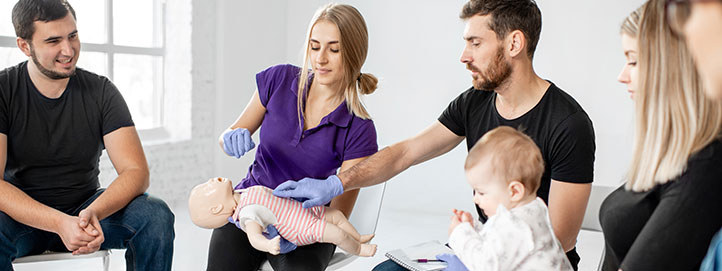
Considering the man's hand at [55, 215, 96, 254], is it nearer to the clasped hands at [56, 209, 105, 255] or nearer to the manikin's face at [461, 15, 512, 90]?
the clasped hands at [56, 209, 105, 255]

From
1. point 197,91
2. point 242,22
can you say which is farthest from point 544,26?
point 197,91

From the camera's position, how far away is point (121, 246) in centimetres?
217

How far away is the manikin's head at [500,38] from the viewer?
1912 millimetres

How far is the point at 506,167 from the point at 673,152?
348mm

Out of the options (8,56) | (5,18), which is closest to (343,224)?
(8,56)

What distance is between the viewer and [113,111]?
90.0 inches

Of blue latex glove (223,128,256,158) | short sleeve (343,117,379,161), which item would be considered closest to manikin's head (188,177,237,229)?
blue latex glove (223,128,256,158)

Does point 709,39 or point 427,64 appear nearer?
point 709,39

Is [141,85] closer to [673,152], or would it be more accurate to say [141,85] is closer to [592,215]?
[592,215]

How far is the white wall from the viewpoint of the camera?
4.29m

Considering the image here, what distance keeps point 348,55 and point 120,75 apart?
8.67 ft

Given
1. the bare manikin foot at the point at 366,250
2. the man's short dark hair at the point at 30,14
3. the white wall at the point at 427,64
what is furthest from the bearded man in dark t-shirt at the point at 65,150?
the white wall at the point at 427,64

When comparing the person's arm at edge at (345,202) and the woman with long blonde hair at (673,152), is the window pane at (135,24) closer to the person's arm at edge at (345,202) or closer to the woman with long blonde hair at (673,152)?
the person's arm at edge at (345,202)

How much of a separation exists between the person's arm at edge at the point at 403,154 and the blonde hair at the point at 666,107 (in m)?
0.94
